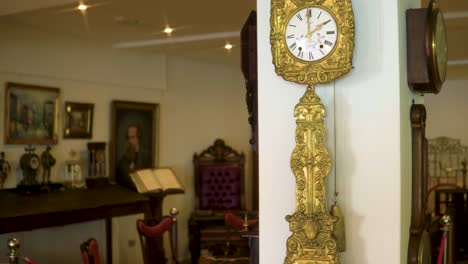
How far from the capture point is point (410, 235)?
240cm

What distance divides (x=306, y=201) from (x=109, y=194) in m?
4.38

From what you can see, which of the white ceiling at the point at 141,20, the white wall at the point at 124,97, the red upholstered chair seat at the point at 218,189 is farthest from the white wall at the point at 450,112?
the white ceiling at the point at 141,20

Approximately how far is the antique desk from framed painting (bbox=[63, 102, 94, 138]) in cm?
73

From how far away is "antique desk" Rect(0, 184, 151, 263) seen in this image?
5.04 metres

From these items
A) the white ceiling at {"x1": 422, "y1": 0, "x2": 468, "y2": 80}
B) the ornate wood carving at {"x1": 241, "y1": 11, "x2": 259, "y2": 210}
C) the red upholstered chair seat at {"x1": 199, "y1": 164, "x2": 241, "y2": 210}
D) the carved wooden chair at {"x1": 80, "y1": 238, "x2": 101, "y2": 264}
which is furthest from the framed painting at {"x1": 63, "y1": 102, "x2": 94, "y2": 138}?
the ornate wood carving at {"x1": 241, "y1": 11, "x2": 259, "y2": 210}

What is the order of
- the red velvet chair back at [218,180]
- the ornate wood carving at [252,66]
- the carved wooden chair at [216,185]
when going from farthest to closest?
the red velvet chair back at [218,180], the carved wooden chair at [216,185], the ornate wood carving at [252,66]

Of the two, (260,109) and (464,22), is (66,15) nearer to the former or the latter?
(260,109)

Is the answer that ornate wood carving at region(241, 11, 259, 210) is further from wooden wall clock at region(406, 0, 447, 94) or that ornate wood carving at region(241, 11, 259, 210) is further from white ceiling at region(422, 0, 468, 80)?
white ceiling at region(422, 0, 468, 80)

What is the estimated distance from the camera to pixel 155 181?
698 centimetres

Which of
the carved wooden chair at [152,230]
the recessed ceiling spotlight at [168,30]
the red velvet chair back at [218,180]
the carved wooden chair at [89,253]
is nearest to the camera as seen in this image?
the carved wooden chair at [89,253]

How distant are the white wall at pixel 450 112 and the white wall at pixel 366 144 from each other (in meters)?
8.45

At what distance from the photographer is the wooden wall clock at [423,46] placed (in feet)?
7.59

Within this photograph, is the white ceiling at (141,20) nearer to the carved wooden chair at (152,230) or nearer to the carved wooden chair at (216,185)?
the carved wooden chair at (216,185)

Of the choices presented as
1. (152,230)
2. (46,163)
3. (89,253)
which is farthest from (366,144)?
(46,163)
